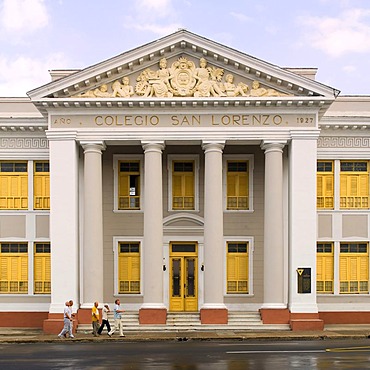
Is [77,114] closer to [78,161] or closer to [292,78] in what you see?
[78,161]

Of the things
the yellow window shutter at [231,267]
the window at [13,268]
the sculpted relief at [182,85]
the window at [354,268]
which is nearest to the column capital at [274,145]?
the sculpted relief at [182,85]

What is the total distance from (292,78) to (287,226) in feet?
21.1

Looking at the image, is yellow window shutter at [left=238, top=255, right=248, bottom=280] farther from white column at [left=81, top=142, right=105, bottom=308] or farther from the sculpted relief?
the sculpted relief

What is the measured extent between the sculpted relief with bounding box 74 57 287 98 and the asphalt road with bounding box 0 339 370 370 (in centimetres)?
1026

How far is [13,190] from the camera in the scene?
31109mm

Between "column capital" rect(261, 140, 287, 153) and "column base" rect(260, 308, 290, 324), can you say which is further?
"column capital" rect(261, 140, 287, 153)

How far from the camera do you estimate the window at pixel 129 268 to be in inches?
1213

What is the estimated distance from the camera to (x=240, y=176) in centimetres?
3098

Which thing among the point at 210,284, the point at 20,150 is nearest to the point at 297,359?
the point at 210,284

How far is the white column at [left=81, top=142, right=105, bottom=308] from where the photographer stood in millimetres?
28297

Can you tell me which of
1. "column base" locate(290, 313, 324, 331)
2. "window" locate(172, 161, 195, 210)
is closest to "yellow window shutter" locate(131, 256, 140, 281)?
"window" locate(172, 161, 195, 210)

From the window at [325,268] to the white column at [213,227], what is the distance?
5290 mm

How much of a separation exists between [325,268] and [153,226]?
859 cm

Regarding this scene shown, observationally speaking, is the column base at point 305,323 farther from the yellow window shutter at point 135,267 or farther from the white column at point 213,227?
the yellow window shutter at point 135,267
